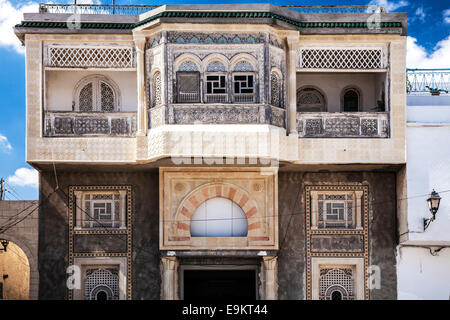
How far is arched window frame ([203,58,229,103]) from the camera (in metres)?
18.4

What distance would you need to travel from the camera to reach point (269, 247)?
61.7 ft

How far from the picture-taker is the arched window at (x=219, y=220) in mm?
19156

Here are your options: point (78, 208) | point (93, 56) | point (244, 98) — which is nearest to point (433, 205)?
point (244, 98)

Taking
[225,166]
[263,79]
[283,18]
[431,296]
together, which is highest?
[283,18]

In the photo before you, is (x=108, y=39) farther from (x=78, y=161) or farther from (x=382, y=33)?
(x=382, y=33)

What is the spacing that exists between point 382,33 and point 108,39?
19.9 ft

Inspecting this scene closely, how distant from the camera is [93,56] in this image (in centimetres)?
1878

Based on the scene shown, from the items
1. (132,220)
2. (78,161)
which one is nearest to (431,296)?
(132,220)

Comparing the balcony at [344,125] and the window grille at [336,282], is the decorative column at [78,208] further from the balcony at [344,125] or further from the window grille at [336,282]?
the window grille at [336,282]

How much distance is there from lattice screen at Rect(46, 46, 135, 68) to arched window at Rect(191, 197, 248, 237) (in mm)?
3628

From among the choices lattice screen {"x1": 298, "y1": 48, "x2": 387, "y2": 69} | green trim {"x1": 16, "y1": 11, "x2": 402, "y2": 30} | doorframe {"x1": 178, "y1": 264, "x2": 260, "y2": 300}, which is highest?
green trim {"x1": 16, "y1": 11, "x2": 402, "y2": 30}

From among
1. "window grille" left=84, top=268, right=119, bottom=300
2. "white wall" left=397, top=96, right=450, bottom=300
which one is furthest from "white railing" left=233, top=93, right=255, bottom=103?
"window grille" left=84, top=268, right=119, bottom=300

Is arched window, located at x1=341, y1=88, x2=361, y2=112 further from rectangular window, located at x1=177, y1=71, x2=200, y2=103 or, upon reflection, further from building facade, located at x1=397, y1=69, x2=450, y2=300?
rectangular window, located at x1=177, y1=71, x2=200, y2=103

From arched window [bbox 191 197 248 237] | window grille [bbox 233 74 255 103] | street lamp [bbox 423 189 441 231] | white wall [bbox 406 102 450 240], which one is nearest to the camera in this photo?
street lamp [bbox 423 189 441 231]
